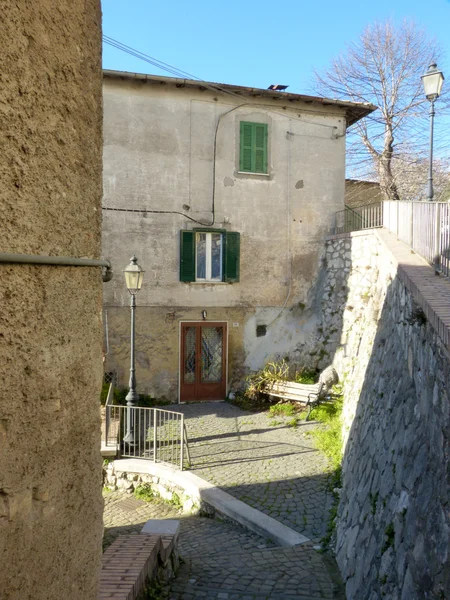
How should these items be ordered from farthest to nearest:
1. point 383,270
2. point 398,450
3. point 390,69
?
point 390,69 → point 383,270 → point 398,450

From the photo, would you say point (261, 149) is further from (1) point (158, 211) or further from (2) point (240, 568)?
(2) point (240, 568)

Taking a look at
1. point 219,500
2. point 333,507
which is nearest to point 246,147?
point 219,500

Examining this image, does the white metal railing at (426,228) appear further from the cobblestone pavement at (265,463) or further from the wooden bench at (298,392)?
the wooden bench at (298,392)

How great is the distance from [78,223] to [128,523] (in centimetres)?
617

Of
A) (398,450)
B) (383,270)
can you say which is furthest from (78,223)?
(383,270)

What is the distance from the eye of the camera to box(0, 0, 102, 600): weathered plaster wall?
1.73 m

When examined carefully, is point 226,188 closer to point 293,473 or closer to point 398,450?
point 293,473

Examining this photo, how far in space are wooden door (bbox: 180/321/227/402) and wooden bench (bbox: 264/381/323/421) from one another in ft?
4.76

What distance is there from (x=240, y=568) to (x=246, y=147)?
1041 cm

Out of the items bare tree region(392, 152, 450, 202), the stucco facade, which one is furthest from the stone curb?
bare tree region(392, 152, 450, 202)

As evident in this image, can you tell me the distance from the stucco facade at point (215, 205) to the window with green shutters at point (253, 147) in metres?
0.11

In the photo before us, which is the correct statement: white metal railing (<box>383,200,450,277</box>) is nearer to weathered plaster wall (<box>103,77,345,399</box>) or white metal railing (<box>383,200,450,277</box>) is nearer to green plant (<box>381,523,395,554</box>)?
green plant (<box>381,523,395,554</box>)

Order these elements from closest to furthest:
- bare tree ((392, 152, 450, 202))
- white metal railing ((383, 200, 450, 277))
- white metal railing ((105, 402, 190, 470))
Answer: white metal railing ((383, 200, 450, 277)) < white metal railing ((105, 402, 190, 470)) < bare tree ((392, 152, 450, 202))

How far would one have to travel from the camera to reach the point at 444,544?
291cm
